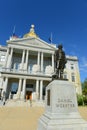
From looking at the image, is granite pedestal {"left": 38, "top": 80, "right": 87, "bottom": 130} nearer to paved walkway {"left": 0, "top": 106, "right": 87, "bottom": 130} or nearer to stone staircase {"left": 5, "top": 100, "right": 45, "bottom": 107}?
paved walkway {"left": 0, "top": 106, "right": 87, "bottom": 130}

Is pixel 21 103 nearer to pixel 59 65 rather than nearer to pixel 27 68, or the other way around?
pixel 27 68

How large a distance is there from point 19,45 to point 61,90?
27.9m

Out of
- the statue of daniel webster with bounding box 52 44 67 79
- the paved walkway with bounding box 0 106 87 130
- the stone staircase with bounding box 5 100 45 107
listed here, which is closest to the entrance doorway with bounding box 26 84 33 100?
the stone staircase with bounding box 5 100 45 107

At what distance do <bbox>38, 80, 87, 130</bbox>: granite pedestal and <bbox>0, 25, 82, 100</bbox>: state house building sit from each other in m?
20.2

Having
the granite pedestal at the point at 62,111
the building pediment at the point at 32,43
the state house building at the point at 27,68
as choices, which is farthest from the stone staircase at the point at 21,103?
the granite pedestal at the point at 62,111

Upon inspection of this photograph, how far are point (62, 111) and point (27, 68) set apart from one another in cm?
2719

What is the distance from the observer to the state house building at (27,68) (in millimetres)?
26203

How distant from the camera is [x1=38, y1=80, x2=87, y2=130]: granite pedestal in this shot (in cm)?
470

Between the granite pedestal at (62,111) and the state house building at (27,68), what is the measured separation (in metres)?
20.2

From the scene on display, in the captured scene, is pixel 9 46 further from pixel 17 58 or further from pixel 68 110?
pixel 68 110

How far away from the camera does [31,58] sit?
111 ft

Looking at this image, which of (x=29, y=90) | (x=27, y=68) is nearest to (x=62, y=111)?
(x=29, y=90)

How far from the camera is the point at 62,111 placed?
516cm

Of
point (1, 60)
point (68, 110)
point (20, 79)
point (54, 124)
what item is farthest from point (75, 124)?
point (1, 60)
